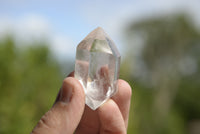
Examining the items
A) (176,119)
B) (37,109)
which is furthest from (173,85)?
(37,109)

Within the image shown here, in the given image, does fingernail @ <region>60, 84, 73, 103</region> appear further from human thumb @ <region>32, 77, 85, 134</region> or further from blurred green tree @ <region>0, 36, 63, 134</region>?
blurred green tree @ <region>0, 36, 63, 134</region>

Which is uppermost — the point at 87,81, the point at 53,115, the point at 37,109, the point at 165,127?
the point at 87,81

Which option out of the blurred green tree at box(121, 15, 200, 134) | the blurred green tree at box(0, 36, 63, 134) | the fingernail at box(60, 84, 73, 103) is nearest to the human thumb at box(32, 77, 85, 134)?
the fingernail at box(60, 84, 73, 103)

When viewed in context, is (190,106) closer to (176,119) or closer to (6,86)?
(176,119)

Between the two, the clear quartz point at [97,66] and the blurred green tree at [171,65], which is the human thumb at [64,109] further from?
the blurred green tree at [171,65]

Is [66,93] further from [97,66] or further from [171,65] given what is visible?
[171,65]

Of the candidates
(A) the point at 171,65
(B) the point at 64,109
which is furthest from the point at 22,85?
(A) the point at 171,65
